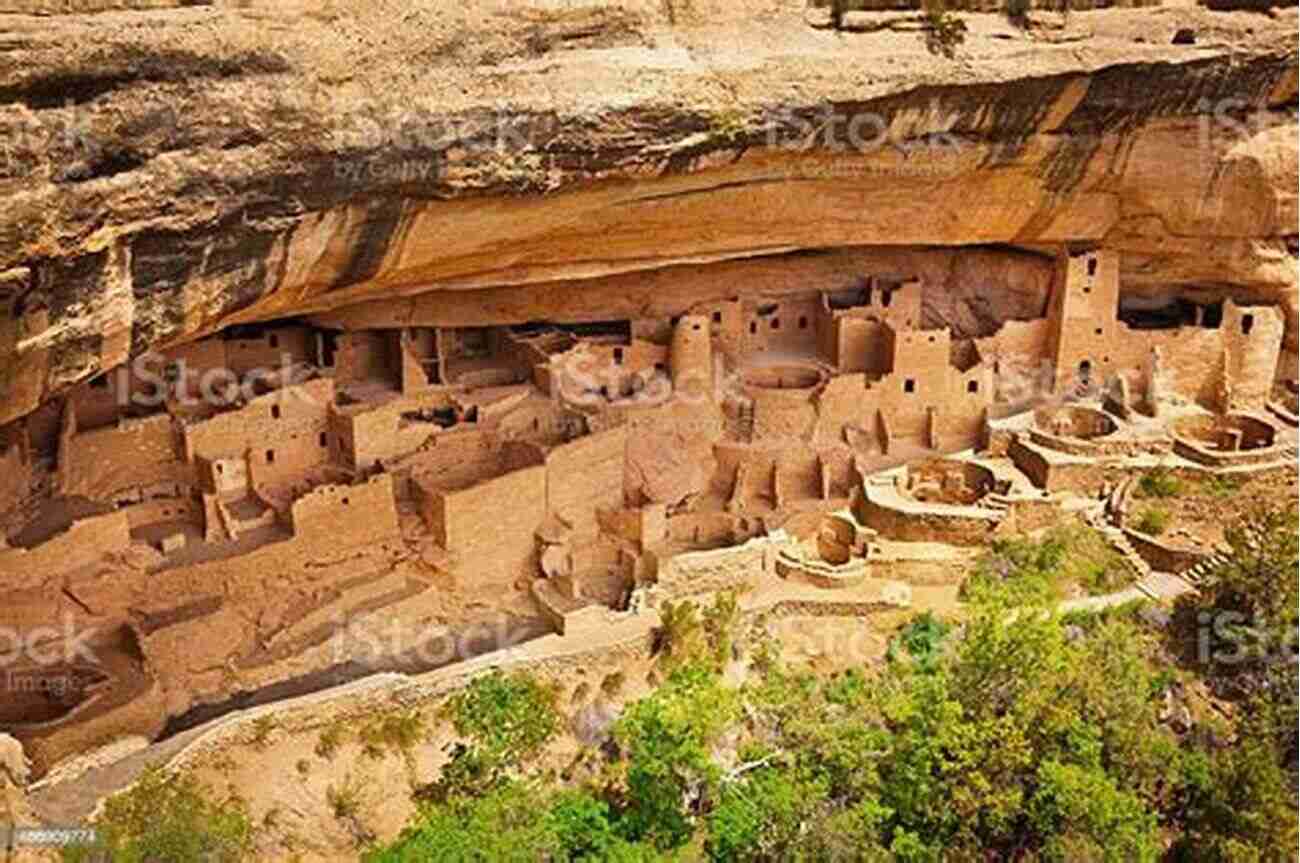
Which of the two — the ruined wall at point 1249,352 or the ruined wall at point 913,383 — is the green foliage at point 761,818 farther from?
the ruined wall at point 1249,352

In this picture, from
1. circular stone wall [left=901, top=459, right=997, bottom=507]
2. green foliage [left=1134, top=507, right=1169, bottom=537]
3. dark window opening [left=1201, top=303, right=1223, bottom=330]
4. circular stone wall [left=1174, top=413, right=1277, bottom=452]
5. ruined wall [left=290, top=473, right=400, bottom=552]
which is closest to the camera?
ruined wall [left=290, top=473, right=400, bottom=552]

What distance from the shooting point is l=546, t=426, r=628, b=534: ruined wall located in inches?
503

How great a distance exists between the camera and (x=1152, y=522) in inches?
521

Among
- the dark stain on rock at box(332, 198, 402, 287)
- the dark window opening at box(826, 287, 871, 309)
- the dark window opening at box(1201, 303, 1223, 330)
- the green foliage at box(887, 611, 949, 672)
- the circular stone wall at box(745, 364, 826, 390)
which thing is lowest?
the green foliage at box(887, 611, 949, 672)

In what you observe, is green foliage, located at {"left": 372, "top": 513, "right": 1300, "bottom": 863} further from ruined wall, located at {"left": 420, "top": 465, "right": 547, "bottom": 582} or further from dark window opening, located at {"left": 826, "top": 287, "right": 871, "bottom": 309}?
dark window opening, located at {"left": 826, "top": 287, "right": 871, "bottom": 309}

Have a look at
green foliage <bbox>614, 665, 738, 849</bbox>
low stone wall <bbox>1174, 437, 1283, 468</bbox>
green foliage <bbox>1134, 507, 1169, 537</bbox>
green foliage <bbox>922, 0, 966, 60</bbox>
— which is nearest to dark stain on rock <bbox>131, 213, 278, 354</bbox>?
green foliage <bbox>614, 665, 738, 849</bbox>

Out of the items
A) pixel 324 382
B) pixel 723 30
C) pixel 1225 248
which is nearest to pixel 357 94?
pixel 723 30

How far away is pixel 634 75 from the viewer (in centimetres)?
1042

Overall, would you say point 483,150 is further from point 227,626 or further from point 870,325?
point 870,325

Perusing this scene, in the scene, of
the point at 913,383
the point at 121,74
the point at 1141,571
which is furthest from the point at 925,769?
the point at 121,74

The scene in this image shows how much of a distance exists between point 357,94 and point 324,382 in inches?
154

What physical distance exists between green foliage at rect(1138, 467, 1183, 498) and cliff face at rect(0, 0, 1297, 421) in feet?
7.93

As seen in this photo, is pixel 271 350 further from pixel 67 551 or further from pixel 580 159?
pixel 580 159

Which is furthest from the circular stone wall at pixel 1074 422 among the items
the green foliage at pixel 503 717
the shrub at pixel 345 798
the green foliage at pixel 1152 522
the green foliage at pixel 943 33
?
the shrub at pixel 345 798
